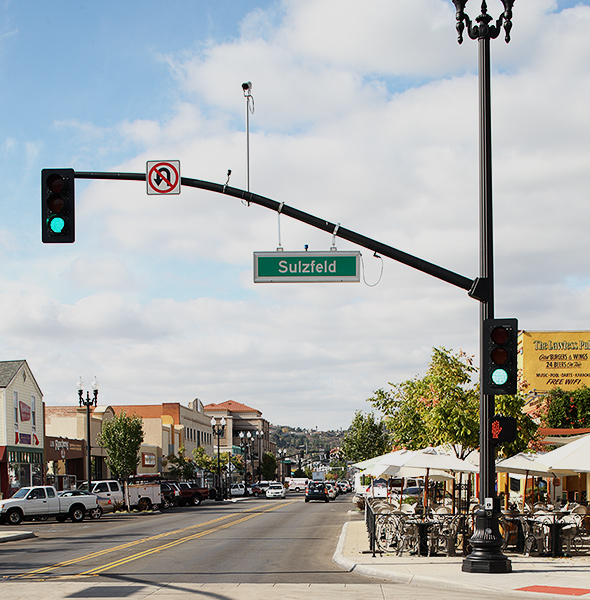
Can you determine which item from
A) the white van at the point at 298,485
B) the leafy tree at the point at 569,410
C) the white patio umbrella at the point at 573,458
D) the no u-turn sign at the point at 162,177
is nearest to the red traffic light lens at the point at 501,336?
the white patio umbrella at the point at 573,458

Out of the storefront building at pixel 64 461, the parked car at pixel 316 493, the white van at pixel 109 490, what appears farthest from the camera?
the parked car at pixel 316 493

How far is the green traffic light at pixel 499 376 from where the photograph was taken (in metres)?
14.2

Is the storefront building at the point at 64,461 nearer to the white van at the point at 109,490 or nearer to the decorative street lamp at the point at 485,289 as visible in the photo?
the white van at the point at 109,490

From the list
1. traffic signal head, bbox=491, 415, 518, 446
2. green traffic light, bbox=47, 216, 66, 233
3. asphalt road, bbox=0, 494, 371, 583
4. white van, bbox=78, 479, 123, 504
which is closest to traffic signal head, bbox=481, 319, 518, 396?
traffic signal head, bbox=491, 415, 518, 446

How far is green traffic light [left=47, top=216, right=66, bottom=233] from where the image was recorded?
529 inches

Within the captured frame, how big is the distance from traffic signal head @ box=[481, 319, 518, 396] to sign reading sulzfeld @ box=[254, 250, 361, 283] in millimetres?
2493

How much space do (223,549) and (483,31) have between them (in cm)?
1428

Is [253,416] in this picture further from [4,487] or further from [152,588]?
[152,588]

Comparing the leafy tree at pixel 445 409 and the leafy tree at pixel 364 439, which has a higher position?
the leafy tree at pixel 445 409

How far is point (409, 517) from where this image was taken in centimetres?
2025

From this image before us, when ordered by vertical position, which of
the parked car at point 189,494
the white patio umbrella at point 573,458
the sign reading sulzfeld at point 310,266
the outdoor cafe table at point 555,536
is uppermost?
the sign reading sulzfeld at point 310,266

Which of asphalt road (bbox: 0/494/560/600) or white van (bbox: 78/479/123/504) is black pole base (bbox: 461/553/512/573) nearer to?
asphalt road (bbox: 0/494/560/600)

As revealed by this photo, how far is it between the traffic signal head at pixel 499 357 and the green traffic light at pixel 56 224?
731 centimetres

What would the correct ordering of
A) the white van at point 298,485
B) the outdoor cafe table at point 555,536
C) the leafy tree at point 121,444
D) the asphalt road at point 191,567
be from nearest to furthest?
the asphalt road at point 191,567 → the outdoor cafe table at point 555,536 → the leafy tree at point 121,444 → the white van at point 298,485
